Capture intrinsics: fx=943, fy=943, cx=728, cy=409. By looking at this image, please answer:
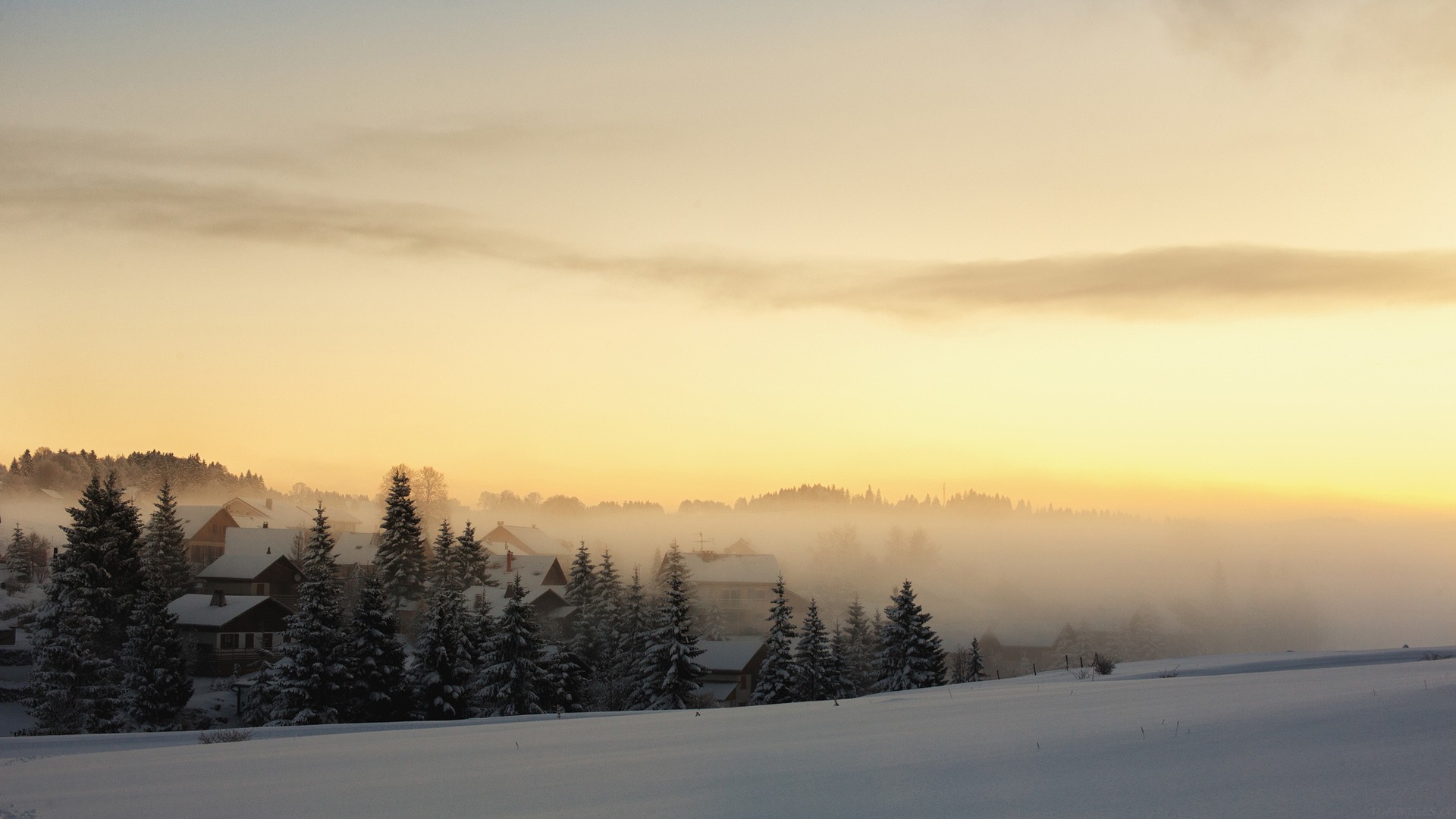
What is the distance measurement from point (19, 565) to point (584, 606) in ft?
186

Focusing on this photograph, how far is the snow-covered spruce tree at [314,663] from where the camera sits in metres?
41.6

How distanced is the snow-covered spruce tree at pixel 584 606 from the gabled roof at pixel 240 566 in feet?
80.9

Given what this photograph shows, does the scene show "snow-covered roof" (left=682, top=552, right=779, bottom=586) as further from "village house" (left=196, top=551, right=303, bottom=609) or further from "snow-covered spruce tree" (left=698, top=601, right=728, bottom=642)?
"village house" (left=196, top=551, right=303, bottom=609)

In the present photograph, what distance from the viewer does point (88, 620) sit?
157ft

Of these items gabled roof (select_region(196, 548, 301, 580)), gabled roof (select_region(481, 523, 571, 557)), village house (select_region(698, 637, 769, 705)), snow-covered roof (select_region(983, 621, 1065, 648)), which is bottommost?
snow-covered roof (select_region(983, 621, 1065, 648))

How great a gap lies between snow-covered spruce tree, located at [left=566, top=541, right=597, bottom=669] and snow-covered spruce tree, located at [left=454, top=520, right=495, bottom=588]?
7.72 m

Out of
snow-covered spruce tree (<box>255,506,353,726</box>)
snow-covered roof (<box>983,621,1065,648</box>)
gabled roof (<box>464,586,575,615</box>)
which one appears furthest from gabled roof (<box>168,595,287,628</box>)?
snow-covered roof (<box>983,621,1065,648</box>)

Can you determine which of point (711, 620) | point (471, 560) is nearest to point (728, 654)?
point (711, 620)

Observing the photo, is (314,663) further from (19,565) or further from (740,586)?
(740,586)

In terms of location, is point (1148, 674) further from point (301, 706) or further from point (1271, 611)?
point (1271, 611)

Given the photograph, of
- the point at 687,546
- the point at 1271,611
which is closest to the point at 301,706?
the point at 687,546

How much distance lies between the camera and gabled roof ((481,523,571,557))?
129000 millimetres

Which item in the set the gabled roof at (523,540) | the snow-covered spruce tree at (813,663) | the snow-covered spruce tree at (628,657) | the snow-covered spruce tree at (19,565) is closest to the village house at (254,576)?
the snow-covered spruce tree at (19,565)

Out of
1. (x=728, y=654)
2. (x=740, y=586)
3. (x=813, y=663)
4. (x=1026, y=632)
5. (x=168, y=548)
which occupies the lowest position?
(x=1026, y=632)
